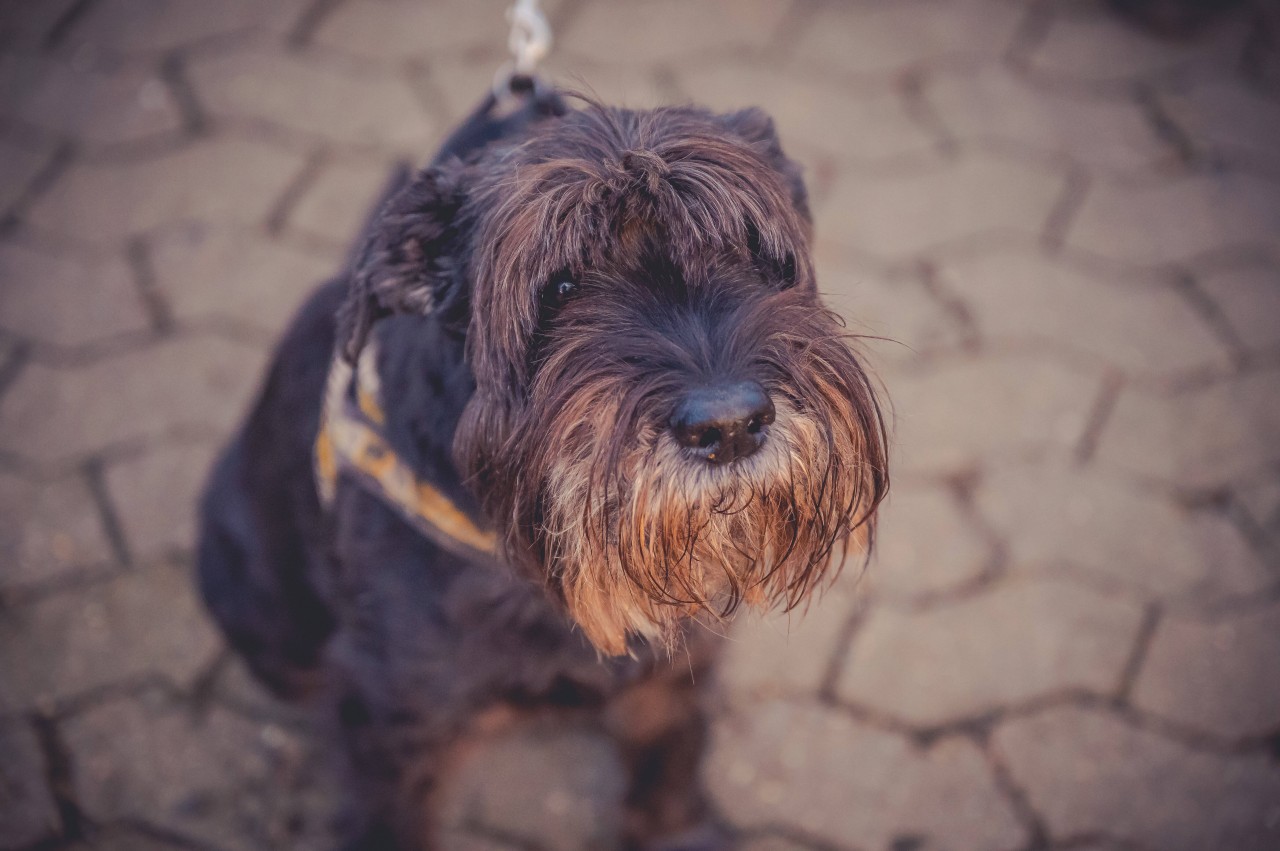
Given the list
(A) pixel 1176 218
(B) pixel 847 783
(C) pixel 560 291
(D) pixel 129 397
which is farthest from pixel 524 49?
(A) pixel 1176 218

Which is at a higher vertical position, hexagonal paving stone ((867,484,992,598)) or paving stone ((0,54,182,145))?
paving stone ((0,54,182,145))

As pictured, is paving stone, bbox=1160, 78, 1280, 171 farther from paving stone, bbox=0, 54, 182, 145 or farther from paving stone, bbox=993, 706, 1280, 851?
paving stone, bbox=0, 54, 182, 145

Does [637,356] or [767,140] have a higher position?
[767,140]

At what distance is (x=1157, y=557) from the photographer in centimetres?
282

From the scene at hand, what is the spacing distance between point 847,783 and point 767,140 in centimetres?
162

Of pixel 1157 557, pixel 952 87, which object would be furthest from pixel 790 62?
pixel 1157 557

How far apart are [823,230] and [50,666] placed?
109 inches

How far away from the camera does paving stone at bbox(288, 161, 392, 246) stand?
344 centimetres

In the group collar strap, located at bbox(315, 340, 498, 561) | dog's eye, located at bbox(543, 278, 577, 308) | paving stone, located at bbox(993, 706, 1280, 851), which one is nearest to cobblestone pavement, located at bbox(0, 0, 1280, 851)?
paving stone, located at bbox(993, 706, 1280, 851)

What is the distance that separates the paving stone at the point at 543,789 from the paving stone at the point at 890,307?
1.53m

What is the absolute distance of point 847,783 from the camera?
249 cm

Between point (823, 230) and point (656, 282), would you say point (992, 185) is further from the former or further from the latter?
point (656, 282)

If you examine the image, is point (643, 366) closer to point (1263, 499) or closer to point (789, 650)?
point (789, 650)

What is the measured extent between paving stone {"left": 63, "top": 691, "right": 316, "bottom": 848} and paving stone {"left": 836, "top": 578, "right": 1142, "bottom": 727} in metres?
1.53
